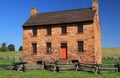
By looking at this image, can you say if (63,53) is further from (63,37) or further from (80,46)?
(80,46)

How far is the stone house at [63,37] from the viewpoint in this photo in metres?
35.2

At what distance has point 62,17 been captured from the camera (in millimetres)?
38812

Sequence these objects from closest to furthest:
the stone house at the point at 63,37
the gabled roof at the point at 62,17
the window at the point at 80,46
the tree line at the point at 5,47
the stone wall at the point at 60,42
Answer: the stone wall at the point at 60,42 < the stone house at the point at 63,37 < the window at the point at 80,46 < the gabled roof at the point at 62,17 < the tree line at the point at 5,47

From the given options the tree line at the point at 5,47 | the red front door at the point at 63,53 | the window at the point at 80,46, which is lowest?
the red front door at the point at 63,53

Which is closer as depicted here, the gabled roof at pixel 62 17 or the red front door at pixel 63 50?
the gabled roof at pixel 62 17

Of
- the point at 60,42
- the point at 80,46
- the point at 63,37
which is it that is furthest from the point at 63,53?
the point at 80,46

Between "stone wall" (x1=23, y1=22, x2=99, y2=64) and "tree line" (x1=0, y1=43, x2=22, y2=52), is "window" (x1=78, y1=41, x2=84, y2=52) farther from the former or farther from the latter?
"tree line" (x1=0, y1=43, x2=22, y2=52)

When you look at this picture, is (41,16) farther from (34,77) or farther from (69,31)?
(34,77)

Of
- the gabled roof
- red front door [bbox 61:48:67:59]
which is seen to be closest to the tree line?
the gabled roof

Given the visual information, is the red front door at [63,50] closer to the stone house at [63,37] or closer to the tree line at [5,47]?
the stone house at [63,37]

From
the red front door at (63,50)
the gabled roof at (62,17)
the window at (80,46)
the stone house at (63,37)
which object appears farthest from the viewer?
the red front door at (63,50)

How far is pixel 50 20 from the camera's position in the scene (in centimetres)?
3900

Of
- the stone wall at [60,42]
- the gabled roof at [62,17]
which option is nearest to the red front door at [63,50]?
the stone wall at [60,42]

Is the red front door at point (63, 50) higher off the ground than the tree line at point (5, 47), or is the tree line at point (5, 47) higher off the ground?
the tree line at point (5, 47)
